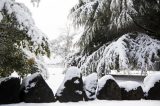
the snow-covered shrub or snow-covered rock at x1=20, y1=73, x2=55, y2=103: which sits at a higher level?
the snow-covered shrub

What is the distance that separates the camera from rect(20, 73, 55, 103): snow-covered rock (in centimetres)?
470

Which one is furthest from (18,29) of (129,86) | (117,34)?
(117,34)

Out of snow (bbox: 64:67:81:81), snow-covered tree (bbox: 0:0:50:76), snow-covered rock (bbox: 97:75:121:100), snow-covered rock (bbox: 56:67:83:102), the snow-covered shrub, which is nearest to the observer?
snow-covered tree (bbox: 0:0:50:76)

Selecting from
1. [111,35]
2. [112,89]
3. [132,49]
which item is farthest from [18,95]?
[111,35]

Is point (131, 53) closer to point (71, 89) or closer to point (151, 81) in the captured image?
point (151, 81)

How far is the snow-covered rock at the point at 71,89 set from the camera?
4906 millimetres

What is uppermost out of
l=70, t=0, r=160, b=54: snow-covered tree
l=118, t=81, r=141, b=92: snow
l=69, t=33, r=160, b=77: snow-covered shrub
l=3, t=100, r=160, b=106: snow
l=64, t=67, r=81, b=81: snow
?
l=70, t=0, r=160, b=54: snow-covered tree

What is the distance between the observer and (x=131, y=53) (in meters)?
8.23

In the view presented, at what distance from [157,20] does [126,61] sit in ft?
7.49

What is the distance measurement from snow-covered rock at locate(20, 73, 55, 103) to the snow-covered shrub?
124 inches

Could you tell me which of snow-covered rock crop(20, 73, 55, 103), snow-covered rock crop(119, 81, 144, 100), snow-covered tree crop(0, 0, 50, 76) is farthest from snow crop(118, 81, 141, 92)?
snow-covered tree crop(0, 0, 50, 76)

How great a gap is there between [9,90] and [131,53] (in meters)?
4.57

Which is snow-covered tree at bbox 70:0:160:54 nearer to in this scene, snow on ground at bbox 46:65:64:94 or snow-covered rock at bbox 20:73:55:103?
snow on ground at bbox 46:65:64:94

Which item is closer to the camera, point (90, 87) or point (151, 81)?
point (90, 87)
